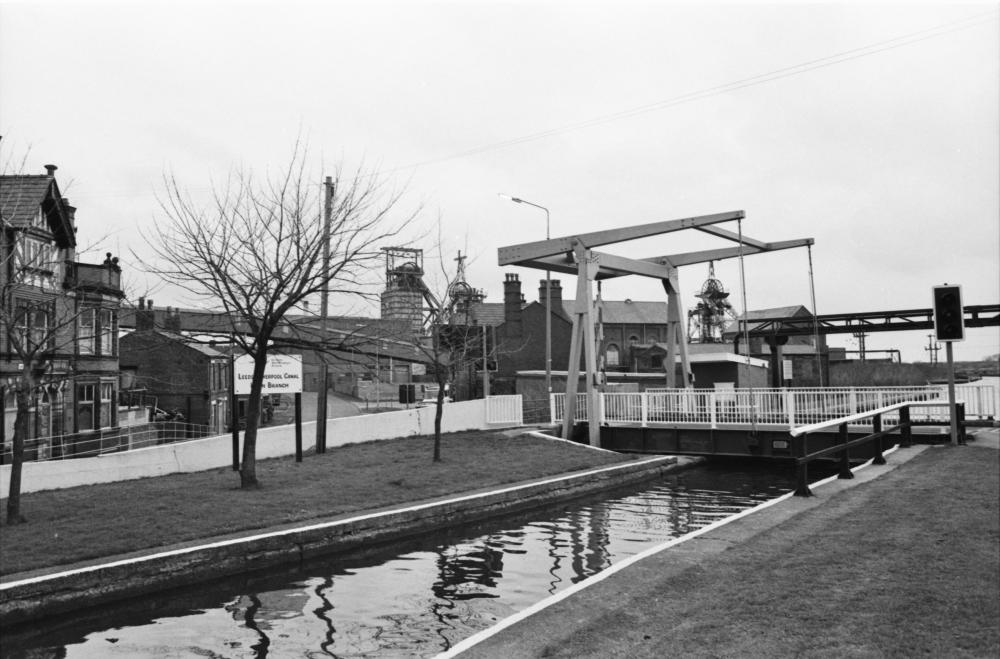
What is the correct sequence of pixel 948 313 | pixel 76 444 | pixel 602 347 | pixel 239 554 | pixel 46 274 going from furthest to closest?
pixel 602 347 → pixel 76 444 → pixel 46 274 → pixel 948 313 → pixel 239 554

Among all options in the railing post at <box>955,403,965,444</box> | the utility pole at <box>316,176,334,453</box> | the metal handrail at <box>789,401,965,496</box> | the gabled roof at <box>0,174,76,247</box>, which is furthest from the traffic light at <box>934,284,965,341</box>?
the gabled roof at <box>0,174,76,247</box>

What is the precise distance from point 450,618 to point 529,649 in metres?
2.96

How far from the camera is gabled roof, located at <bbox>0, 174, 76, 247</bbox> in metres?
22.6

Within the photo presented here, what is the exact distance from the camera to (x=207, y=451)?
18.4 metres

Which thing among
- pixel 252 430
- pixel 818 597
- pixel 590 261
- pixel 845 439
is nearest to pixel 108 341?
pixel 252 430

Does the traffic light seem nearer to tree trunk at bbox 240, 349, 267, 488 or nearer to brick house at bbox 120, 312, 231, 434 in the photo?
tree trunk at bbox 240, 349, 267, 488

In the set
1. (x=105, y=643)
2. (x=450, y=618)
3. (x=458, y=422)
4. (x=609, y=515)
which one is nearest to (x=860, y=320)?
(x=458, y=422)

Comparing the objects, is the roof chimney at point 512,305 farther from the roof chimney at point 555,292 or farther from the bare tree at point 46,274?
the bare tree at point 46,274

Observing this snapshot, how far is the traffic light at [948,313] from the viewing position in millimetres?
14438

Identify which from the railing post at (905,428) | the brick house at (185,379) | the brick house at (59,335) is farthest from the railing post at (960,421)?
the brick house at (185,379)

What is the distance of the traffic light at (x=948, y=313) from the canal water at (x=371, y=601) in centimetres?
597

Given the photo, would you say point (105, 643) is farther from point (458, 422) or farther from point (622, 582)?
point (458, 422)

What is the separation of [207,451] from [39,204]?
11.4 m

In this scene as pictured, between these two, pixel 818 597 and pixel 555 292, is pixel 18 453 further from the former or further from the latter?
pixel 555 292
